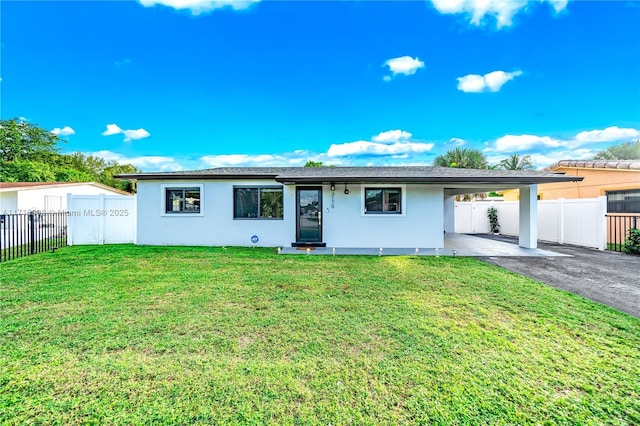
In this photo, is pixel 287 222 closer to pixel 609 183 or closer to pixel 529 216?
pixel 529 216

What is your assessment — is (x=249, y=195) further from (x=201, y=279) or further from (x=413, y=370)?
(x=413, y=370)

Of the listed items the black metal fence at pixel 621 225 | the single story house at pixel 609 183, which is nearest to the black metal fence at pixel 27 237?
the single story house at pixel 609 183

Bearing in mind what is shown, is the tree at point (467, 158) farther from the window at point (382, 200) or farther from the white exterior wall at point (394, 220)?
the window at point (382, 200)

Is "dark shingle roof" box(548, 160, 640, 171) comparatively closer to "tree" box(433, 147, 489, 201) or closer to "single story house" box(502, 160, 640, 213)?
"single story house" box(502, 160, 640, 213)

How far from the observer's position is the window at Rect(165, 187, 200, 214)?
36.1 ft

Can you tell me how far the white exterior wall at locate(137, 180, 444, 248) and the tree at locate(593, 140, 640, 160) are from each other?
1233 inches

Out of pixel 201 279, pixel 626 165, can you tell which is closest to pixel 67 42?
pixel 201 279

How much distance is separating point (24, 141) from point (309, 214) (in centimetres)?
4224

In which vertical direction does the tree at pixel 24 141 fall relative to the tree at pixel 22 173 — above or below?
above

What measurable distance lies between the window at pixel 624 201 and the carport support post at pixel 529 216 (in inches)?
233

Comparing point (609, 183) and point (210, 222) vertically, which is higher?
point (609, 183)

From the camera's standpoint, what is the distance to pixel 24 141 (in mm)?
→ 32906

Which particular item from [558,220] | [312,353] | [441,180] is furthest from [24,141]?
[558,220]

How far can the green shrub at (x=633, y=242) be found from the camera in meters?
9.16
